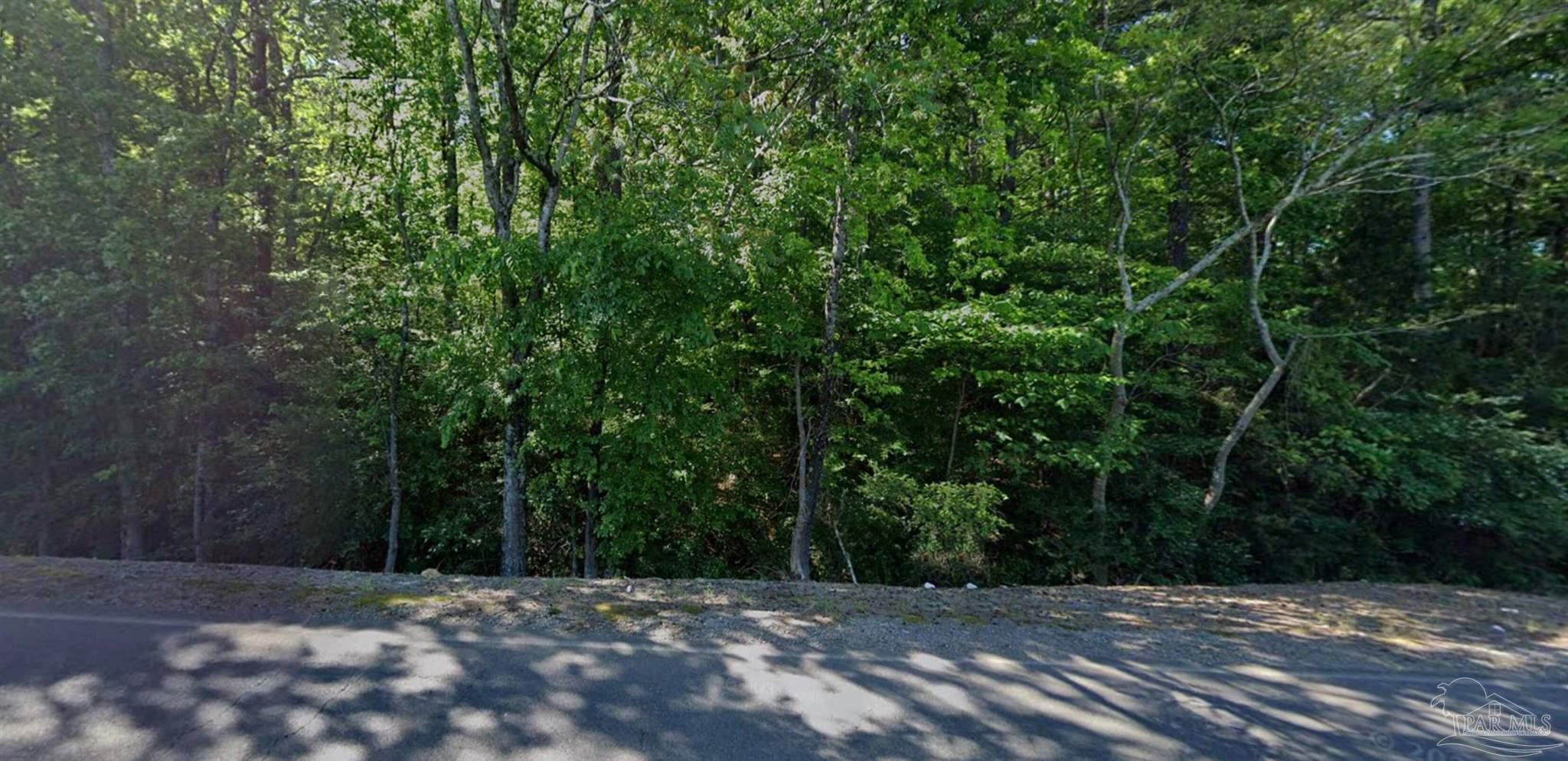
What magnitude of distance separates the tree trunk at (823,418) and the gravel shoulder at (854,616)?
421cm

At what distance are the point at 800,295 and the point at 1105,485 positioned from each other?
5587mm

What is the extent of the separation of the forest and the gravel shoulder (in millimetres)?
3207

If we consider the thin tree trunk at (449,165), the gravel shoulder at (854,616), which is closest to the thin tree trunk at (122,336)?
the thin tree trunk at (449,165)

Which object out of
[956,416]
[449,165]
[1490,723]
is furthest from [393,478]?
[1490,723]

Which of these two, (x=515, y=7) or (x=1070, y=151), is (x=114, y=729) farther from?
(x=1070, y=151)

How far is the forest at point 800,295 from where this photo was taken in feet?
25.0

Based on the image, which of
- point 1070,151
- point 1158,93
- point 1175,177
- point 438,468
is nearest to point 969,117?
point 1070,151

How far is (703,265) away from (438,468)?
630 centimetres

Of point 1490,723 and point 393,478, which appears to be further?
point 393,478

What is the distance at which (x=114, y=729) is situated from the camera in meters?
2.44

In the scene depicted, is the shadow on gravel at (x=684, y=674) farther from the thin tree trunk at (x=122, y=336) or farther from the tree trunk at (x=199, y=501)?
the tree trunk at (x=199, y=501)

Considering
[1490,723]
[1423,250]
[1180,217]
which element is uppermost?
[1180,217]

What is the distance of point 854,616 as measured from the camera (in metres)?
3.97

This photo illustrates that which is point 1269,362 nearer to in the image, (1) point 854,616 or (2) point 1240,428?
(2) point 1240,428
